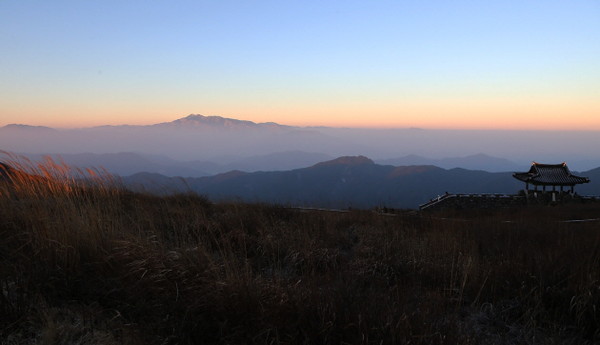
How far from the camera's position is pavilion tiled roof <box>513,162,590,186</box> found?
29.8 meters

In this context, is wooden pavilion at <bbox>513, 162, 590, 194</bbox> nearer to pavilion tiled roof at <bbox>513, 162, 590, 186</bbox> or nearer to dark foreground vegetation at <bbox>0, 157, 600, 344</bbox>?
pavilion tiled roof at <bbox>513, 162, 590, 186</bbox>

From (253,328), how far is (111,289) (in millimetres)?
1370

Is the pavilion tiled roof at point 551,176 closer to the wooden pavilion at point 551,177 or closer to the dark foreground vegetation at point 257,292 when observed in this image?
the wooden pavilion at point 551,177

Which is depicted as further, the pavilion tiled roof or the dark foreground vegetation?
the pavilion tiled roof

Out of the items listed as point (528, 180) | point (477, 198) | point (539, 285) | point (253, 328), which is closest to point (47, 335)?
point (253, 328)

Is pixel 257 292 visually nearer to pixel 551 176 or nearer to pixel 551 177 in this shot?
pixel 551 177

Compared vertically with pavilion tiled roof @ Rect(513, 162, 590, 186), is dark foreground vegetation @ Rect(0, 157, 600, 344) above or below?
above

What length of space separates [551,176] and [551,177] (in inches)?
6.8

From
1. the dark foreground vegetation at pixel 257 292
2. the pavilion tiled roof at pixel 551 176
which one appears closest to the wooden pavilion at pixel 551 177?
the pavilion tiled roof at pixel 551 176

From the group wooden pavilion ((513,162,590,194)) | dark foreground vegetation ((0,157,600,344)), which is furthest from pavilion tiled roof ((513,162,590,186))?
dark foreground vegetation ((0,157,600,344))

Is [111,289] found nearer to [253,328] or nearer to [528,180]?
[253,328]

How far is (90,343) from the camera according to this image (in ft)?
8.61

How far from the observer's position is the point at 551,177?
30.5m

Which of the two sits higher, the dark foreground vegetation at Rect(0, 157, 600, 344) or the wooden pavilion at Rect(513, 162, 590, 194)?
the dark foreground vegetation at Rect(0, 157, 600, 344)
